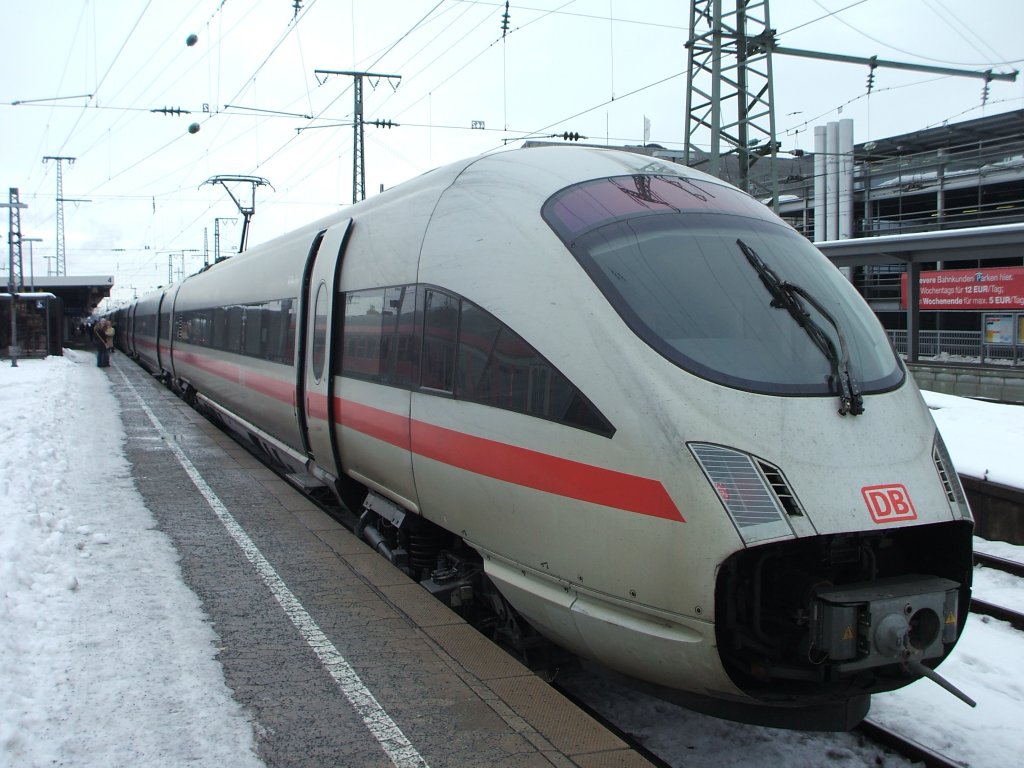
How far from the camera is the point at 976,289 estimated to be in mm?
26078

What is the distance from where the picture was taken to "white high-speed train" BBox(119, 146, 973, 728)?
A: 3.34 meters

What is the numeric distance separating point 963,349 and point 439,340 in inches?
884

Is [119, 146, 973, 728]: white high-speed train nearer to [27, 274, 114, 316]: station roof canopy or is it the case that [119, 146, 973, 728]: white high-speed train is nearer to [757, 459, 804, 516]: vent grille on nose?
[757, 459, 804, 516]: vent grille on nose

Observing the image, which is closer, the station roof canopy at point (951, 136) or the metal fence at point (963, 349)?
the metal fence at point (963, 349)

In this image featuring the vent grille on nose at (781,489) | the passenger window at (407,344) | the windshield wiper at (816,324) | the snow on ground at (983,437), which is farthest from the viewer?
the snow on ground at (983,437)

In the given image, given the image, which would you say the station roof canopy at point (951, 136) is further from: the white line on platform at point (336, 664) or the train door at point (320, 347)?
the white line on platform at point (336, 664)

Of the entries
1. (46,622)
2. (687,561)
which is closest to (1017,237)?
(687,561)

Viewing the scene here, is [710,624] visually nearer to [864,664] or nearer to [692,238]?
[864,664]

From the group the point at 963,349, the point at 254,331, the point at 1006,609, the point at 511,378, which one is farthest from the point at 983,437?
A: the point at 963,349

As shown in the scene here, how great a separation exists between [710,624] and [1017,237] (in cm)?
1800

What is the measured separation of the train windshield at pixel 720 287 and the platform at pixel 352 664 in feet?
5.56

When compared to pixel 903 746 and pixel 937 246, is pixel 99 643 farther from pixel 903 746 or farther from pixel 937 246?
pixel 937 246

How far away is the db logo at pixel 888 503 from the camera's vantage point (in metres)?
3.35

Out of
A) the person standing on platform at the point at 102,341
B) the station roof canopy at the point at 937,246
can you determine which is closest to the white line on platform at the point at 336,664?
the station roof canopy at the point at 937,246
